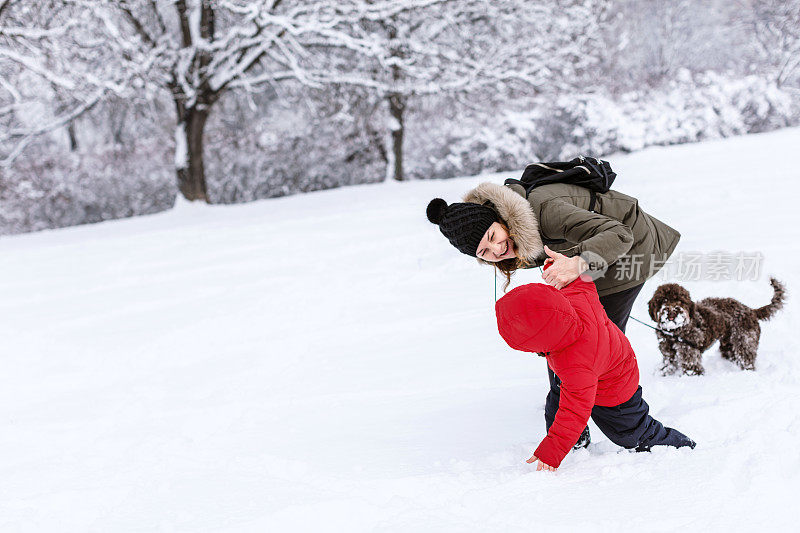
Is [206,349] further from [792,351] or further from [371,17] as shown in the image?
[371,17]

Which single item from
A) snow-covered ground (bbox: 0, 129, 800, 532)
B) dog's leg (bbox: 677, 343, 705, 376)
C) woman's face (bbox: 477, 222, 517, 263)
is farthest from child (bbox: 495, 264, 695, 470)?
dog's leg (bbox: 677, 343, 705, 376)

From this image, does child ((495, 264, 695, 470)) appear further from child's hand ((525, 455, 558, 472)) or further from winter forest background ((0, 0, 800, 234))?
winter forest background ((0, 0, 800, 234))

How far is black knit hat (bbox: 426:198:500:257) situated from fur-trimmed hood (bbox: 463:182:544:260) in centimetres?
4

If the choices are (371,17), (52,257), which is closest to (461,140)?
(371,17)

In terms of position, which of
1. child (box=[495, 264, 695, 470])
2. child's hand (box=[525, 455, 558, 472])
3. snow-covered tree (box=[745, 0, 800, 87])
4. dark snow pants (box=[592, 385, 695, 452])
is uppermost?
snow-covered tree (box=[745, 0, 800, 87])

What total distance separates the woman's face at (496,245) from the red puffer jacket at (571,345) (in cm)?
16

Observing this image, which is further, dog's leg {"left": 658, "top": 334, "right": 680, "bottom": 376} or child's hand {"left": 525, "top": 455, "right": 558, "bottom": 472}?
dog's leg {"left": 658, "top": 334, "right": 680, "bottom": 376}

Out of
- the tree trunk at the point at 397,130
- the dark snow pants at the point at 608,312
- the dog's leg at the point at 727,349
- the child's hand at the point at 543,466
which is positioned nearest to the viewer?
the child's hand at the point at 543,466

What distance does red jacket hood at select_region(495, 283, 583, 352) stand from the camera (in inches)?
71.9

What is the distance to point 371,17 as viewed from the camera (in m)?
8.66

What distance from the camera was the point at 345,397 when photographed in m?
3.28

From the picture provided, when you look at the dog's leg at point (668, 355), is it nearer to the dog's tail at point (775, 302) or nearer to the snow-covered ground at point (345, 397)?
the snow-covered ground at point (345, 397)

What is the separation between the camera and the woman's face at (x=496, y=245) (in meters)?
2.04

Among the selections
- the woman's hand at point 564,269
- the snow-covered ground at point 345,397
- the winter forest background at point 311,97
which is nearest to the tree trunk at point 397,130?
the winter forest background at point 311,97
